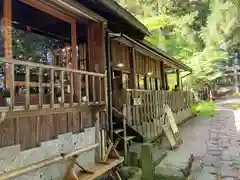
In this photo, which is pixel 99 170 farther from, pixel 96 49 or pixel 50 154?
pixel 96 49

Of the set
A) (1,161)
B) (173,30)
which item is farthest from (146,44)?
(173,30)

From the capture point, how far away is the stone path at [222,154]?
21.1ft

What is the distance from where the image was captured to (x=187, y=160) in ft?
24.3

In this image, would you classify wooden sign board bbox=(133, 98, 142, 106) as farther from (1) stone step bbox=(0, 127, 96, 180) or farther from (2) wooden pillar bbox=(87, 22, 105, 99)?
(1) stone step bbox=(0, 127, 96, 180)

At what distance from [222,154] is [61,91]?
21.0 ft

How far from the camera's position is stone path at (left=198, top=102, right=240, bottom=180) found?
21.1 ft

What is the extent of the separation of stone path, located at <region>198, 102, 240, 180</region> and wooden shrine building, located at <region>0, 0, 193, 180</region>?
7.02 ft

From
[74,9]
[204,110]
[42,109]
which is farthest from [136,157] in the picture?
[204,110]

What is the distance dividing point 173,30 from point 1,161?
25.8m

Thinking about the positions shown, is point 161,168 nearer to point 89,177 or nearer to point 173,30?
point 89,177

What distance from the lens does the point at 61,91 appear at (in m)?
4.09

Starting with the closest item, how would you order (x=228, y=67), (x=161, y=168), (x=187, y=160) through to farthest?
(x=161, y=168) → (x=187, y=160) → (x=228, y=67)

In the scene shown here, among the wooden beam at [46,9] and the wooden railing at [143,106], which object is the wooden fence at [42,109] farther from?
the wooden railing at [143,106]

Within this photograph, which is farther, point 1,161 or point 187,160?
point 187,160
